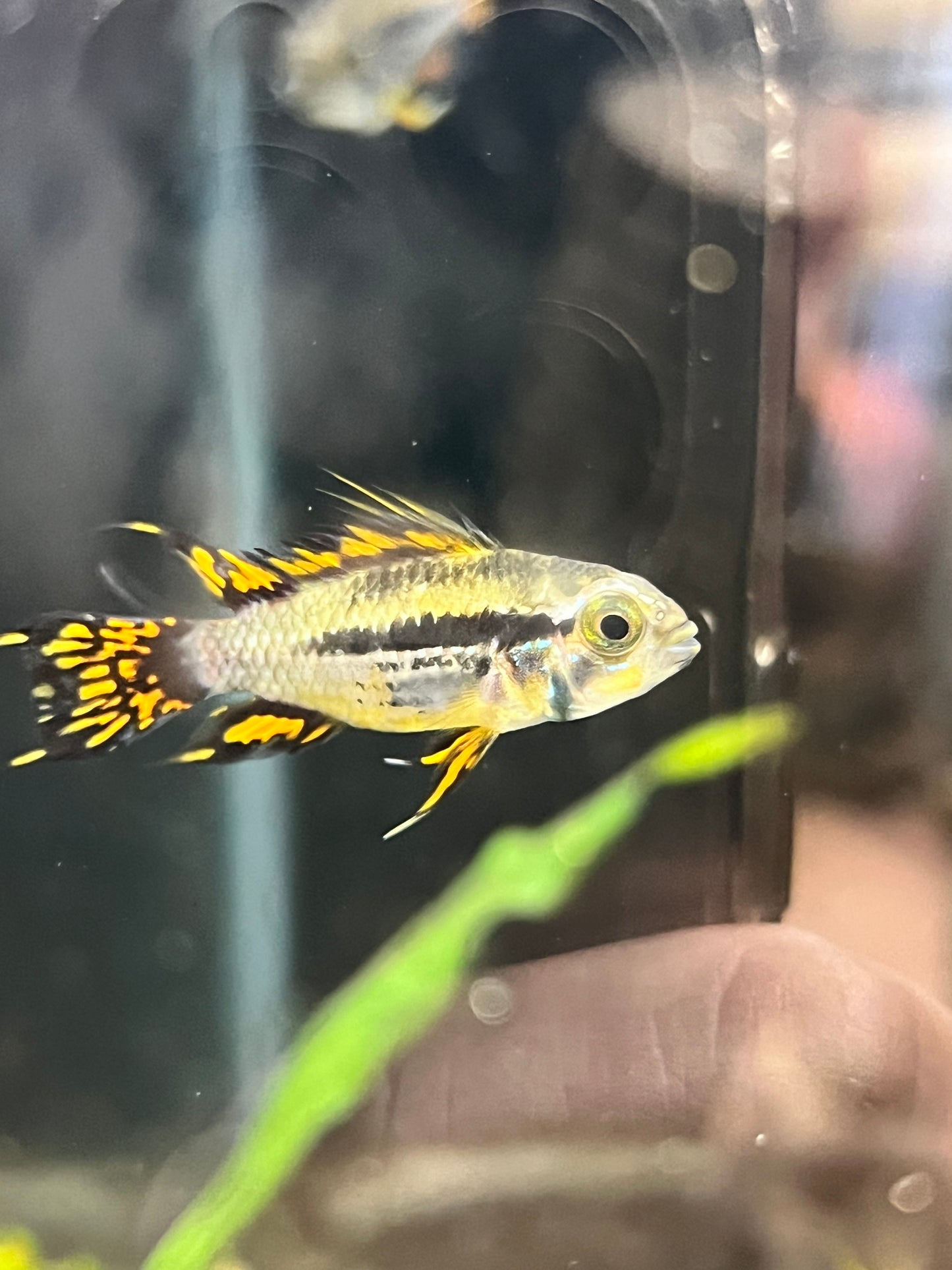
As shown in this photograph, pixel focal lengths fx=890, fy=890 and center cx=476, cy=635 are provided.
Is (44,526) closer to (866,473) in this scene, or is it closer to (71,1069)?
(71,1069)

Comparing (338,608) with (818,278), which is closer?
(338,608)

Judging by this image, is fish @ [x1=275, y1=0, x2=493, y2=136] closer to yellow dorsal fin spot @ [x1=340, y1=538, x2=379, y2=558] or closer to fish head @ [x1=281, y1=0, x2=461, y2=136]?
fish head @ [x1=281, y1=0, x2=461, y2=136]

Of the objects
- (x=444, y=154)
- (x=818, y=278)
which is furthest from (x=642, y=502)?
(x=444, y=154)

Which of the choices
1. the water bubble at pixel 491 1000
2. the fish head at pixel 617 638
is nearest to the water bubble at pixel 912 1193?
the water bubble at pixel 491 1000

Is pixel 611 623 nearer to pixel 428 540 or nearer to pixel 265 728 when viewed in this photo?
pixel 428 540

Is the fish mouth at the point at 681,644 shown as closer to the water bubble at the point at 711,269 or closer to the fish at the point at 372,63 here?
the water bubble at the point at 711,269

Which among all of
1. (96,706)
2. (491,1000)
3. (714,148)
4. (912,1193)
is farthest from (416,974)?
(714,148)
